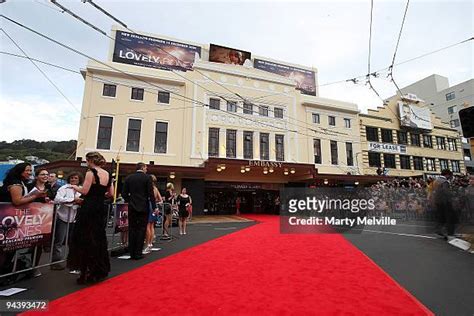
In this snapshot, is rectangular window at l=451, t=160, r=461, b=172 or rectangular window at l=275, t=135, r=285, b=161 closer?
rectangular window at l=275, t=135, r=285, b=161

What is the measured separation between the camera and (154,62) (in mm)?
22625

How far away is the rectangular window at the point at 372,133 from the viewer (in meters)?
26.2

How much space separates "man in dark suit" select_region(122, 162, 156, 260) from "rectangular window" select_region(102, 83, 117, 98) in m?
16.1

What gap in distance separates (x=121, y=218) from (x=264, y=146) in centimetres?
1687

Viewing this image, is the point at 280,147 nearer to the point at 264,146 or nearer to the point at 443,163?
the point at 264,146

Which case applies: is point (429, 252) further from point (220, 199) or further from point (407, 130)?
point (407, 130)

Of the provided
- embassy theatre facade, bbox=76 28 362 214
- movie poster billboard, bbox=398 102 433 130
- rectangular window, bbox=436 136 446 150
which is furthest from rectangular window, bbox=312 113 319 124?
rectangular window, bbox=436 136 446 150

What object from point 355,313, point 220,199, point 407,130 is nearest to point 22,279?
point 355,313

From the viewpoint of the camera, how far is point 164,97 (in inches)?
797

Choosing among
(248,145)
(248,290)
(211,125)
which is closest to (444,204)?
(248,290)

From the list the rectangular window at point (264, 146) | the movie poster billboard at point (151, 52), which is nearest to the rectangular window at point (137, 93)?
the movie poster billboard at point (151, 52)

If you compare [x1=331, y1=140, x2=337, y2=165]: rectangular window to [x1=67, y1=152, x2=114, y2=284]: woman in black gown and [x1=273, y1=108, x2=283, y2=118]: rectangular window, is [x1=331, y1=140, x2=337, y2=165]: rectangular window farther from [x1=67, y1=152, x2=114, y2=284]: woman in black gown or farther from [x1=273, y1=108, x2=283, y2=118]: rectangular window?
[x1=67, y1=152, x2=114, y2=284]: woman in black gown

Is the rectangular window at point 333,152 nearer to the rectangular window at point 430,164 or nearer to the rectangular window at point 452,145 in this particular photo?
the rectangular window at point 430,164

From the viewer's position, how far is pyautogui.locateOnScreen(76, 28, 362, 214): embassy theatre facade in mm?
18594
